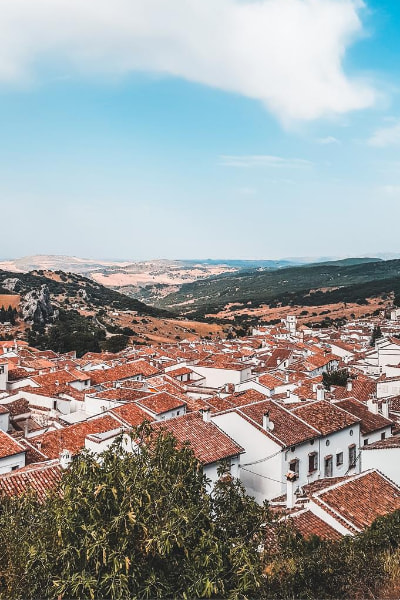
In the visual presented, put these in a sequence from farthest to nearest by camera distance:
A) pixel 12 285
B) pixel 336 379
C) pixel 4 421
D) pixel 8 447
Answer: pixel 12 285, pixel 336 379, pixel 4 421, pixel 8 447

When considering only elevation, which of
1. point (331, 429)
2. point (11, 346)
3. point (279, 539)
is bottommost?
point (11, 346)

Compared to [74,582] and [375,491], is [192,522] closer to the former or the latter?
[74,582]

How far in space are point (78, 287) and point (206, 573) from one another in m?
168

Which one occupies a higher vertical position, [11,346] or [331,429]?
[331,429]

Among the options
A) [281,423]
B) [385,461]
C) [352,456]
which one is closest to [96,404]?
[281,423]

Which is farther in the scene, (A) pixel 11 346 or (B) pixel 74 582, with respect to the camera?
(A) pixel 11 346

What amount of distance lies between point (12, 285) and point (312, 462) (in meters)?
132

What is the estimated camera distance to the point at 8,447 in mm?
24375

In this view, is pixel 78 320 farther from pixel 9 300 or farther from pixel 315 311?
pixel 315 311

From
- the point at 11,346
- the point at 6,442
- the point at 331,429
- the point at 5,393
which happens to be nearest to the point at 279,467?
the point at 331,429

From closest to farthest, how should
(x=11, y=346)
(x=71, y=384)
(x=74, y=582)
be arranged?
1. (x=74, y=582)
2. (x=71, y=384)
3. (x=11, y=346)

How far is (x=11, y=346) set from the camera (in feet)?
234

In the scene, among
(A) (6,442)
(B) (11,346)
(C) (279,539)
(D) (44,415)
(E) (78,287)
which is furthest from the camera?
(E) (78,287)

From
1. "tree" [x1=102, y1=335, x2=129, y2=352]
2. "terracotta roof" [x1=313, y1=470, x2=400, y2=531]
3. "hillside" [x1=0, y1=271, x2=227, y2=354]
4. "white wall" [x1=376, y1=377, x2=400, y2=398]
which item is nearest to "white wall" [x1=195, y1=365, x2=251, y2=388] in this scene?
"white wall" [x1=376, y1=377, x2=400, y2=398]
